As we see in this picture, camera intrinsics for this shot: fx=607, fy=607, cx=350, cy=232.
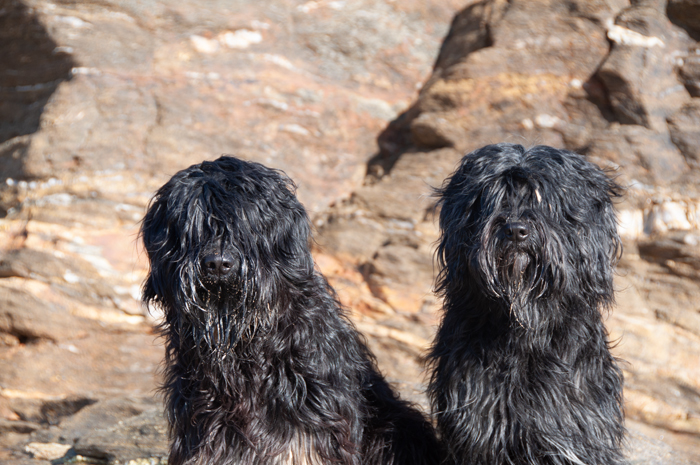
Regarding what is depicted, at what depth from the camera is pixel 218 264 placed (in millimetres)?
2924

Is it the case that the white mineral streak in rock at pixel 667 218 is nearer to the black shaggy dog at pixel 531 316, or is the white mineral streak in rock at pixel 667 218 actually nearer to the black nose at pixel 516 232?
the black shaggy dog at pixel 531 316

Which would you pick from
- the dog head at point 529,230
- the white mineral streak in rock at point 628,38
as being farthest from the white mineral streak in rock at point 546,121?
the dog head at point 529,230

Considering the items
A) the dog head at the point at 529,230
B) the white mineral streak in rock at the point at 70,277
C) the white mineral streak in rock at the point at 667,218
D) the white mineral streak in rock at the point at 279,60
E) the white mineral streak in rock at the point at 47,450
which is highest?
the dog head at the point at 529,230

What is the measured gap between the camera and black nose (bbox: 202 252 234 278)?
9.59 ft

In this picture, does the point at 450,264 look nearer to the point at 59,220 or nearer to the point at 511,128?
the point at 511,128

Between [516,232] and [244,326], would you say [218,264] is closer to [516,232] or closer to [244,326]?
[244,326]

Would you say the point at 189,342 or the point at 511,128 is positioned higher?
the point at 189,342

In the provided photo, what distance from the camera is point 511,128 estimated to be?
7586 mm

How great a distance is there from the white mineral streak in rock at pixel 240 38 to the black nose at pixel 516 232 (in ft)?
20.9

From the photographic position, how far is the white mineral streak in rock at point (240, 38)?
27.5ft

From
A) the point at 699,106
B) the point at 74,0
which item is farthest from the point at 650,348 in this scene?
the point at 74,0

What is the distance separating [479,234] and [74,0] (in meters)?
7.19

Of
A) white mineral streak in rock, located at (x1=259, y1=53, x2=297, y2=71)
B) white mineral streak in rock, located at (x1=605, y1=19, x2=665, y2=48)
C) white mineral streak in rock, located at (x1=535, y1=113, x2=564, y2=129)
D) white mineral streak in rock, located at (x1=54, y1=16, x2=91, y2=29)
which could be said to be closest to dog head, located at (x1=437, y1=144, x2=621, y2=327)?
white mineral streak in rock, located at (x1=535, y1=113, x2=564, y2=129)

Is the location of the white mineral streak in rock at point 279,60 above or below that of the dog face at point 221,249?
below
